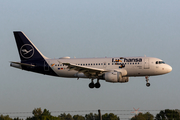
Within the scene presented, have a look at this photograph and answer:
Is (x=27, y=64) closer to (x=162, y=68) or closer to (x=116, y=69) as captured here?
(x=116, y=69)

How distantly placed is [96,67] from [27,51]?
45.5 feet

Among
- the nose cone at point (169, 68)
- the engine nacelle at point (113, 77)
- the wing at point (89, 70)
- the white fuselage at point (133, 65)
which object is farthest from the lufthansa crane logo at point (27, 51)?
the nose cone at point (169, 68)

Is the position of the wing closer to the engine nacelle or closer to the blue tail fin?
the engine nacelle

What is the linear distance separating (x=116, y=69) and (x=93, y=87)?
6036 millimetres

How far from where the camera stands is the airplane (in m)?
48.7

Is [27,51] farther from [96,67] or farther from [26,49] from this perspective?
[96,67]

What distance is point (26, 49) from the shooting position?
5681 cm

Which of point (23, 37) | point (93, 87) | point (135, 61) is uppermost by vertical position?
point (23, 37)

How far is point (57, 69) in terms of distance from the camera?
53.1m

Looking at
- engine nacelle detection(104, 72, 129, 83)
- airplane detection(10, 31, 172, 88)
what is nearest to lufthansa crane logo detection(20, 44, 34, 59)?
airplane detection(10, 31, 172, 88)

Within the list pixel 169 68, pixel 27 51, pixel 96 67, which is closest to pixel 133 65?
pixel 169 68

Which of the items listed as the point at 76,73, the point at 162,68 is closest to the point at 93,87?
the point at 76,73

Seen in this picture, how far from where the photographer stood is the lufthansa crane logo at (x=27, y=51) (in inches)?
2208

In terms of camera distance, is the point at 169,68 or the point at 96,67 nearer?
the point at 169,68
